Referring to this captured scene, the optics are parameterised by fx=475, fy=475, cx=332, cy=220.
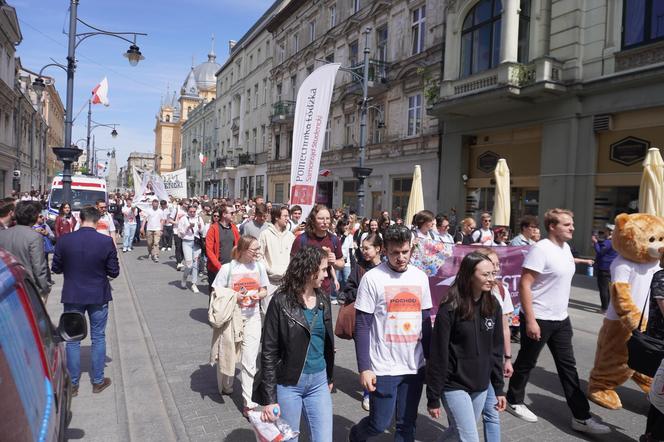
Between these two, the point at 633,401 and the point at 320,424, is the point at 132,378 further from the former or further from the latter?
the point at 633,401

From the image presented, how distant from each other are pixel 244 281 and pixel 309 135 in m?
3.50

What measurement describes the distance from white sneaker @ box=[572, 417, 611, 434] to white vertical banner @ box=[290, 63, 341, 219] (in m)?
4.50

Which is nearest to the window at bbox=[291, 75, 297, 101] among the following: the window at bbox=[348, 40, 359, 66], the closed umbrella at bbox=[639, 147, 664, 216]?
the window at bbox=[348, 40, 359, 66]

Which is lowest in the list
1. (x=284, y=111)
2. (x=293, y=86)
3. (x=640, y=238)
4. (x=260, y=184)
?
(x=640, y=238)

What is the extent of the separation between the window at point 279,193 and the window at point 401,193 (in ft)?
46.2

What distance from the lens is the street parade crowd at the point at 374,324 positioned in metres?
2.95

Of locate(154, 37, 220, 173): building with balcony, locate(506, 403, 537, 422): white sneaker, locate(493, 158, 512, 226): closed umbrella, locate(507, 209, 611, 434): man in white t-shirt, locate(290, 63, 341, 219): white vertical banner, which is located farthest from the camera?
locate(154, 37, 220, 173): building with balcony

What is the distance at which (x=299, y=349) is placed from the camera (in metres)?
2.91

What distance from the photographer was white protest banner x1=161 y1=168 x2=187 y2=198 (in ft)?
57.5

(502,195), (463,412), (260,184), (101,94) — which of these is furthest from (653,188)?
(260,184)

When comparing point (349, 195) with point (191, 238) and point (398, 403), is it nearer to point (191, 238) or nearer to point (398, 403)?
point (191, 238)

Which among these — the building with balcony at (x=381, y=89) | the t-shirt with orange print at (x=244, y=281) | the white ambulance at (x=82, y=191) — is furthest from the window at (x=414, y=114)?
the t-shirt with orange print at (x=244, y=281)

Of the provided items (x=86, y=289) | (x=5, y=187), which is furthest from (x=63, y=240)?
(x=5, y=187)

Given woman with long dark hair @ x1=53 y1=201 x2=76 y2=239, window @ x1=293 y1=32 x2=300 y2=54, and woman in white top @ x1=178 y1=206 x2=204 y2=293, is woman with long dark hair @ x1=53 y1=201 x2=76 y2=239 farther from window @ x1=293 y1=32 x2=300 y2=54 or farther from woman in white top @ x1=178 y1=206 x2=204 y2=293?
window @ x1=293 y1=32 x2=300 y2=54
